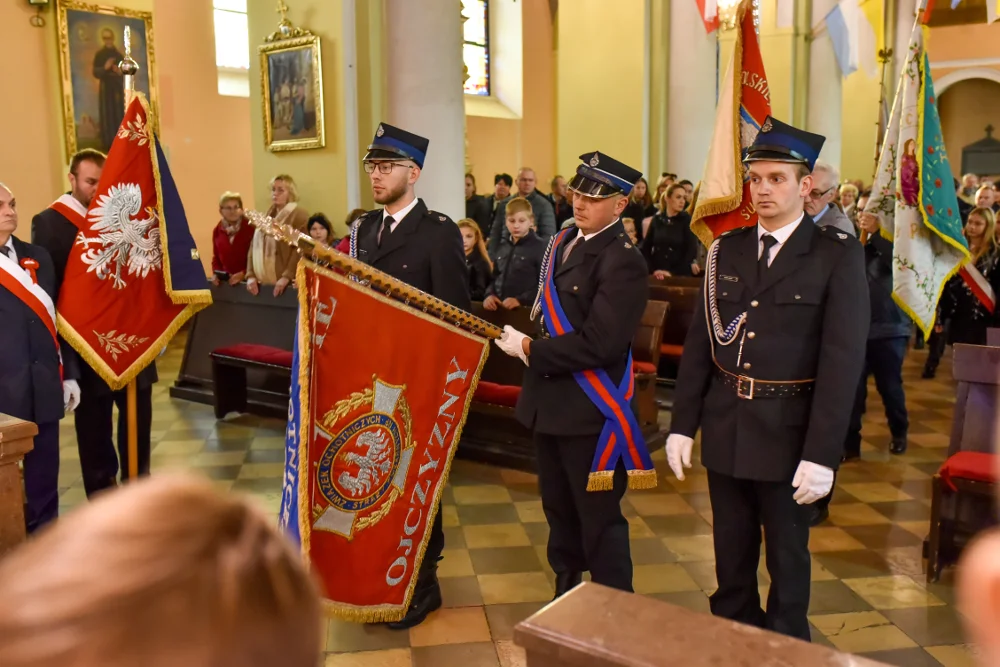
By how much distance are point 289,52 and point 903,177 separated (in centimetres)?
543

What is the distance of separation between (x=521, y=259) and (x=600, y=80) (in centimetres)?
569

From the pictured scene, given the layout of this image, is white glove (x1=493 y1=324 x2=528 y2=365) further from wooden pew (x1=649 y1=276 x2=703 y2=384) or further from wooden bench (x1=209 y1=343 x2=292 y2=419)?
wooden pew (x1=649 y1=276 x2=703 y2=384)

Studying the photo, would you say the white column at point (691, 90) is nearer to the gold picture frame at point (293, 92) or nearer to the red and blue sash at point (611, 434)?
the gold picture frame at point (293, 92)

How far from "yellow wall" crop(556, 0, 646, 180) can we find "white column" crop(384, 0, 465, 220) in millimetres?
5130

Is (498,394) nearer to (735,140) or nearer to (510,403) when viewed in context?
(510,403)

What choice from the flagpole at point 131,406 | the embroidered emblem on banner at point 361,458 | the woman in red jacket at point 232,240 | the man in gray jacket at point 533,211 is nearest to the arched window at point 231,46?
the woman in red jacket at point 232,240

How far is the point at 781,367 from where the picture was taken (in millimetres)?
2410

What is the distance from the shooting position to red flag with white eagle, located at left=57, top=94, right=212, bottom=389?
12.3 feet

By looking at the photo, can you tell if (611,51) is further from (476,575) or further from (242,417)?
(476,575)

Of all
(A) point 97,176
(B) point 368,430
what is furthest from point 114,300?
(B) point 368,430

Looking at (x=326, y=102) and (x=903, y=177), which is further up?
(x=326, y=102)

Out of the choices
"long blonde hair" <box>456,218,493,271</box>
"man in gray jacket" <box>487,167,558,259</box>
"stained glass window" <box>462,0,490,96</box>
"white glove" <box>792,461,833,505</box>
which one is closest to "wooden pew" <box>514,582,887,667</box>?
"white glove" <box>792,461,833,505</box>

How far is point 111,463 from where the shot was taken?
4039 mm

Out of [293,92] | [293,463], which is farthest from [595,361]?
[293,92]
